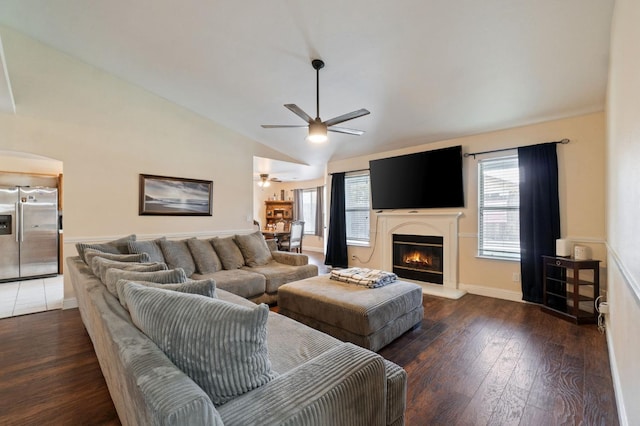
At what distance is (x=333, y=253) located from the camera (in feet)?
19.6

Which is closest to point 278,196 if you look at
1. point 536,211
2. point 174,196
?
point 174,196

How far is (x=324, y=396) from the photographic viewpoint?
0.95 metres

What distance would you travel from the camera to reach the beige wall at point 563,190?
3.29 meters

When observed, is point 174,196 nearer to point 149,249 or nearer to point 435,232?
point 149,249

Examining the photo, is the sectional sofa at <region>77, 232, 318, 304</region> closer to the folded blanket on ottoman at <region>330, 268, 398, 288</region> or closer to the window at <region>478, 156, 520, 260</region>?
the folded blanket on ottoman at <region>330, 268, 398, 288</region>

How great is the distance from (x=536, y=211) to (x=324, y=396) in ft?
12.6

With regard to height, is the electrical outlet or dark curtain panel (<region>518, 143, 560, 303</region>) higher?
dark curtain panel (<region>518, 143, 560, 303</region>)

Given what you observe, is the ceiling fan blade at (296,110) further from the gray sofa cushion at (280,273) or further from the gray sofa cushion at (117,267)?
the gray sofa cushion at (280,273)

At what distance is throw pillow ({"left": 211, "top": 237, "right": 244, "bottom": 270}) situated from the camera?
3791mm

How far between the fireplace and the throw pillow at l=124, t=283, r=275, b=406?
4.17 m

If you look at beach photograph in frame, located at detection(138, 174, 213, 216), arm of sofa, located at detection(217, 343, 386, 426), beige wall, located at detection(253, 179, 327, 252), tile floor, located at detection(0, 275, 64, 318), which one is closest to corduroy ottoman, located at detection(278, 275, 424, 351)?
arm of sofa, located at detection(217, 343, 386, 426)

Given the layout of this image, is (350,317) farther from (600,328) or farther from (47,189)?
(47,189)

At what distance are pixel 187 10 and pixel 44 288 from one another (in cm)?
461

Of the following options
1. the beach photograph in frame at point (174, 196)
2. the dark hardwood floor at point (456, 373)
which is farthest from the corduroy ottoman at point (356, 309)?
the beach photograph in frame at point (174, 196)
